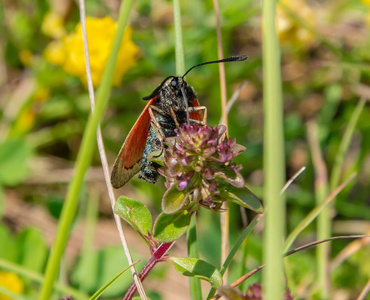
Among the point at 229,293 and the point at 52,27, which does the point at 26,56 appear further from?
the point at 229,293

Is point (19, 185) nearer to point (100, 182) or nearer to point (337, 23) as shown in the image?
point (100, 182)

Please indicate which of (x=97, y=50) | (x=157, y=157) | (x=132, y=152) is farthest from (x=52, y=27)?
(x=157, y=157)

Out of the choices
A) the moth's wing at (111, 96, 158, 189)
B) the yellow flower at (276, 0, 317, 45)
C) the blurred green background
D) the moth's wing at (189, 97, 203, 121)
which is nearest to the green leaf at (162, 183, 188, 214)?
the moth's wing at (111, 96, 158, 189)

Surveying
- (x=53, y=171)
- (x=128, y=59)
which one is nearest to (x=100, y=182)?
(x=53, y=171)

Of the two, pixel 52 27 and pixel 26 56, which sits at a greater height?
pixel 52 27

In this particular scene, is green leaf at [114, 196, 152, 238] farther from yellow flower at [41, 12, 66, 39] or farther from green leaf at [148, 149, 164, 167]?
yellow flower at [41, 12, 66, 39]

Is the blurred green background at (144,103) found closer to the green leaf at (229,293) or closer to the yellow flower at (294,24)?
the yellow flower at (294,24)

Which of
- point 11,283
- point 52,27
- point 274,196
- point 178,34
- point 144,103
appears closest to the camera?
point 274,196
